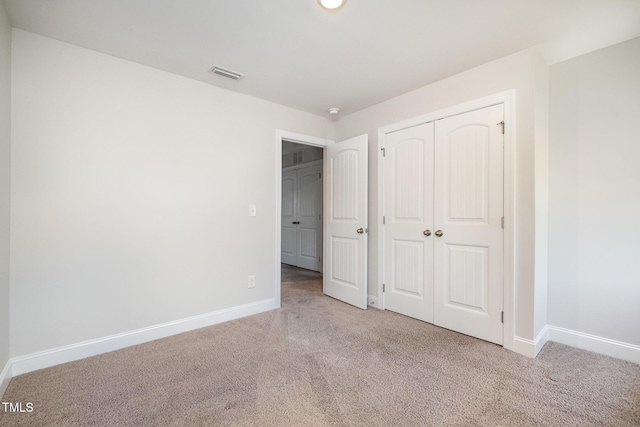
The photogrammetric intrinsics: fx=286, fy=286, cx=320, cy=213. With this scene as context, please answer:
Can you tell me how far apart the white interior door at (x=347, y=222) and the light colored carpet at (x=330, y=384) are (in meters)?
0.88

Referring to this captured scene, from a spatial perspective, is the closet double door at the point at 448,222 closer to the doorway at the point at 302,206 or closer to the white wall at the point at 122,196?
the white wall at the point at 122,196

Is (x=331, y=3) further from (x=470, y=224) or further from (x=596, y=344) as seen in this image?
(x=596, y=344)

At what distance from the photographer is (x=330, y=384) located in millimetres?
1778

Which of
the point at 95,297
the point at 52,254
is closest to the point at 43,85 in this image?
the point at 52,254

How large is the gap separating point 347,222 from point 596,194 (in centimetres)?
221

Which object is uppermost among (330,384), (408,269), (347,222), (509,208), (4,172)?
(4,172)

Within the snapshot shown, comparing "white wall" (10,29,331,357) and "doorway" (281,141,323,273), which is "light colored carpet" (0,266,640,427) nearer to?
"white wall" (10,29,331,357)

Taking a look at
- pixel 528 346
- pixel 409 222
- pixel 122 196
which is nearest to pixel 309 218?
pixel 409 222

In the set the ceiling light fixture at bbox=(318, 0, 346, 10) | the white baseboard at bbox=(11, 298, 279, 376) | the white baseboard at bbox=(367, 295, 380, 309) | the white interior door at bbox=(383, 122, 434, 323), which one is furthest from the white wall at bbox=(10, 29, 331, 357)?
the ceiling light fixture at bbox=(318, 0, 346, 10)

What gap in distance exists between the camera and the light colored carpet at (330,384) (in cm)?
150

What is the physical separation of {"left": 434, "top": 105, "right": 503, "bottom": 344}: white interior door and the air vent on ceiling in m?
1.91

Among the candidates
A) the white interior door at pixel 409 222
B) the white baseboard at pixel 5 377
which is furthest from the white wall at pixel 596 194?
the white baseboard at pixel 5 377

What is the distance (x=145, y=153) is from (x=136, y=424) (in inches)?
75.9

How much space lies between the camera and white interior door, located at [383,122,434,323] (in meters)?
2.78
